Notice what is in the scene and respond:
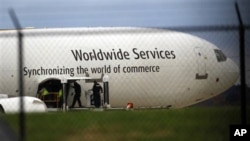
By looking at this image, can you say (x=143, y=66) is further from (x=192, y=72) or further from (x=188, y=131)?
(x=188, y=131)

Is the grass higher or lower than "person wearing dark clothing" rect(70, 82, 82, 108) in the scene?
lower

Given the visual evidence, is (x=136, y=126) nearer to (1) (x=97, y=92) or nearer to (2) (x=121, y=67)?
(1) (x=97, y=92)

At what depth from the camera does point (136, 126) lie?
35.6 feet

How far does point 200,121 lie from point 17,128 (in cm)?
295

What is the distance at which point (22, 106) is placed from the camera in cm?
1052

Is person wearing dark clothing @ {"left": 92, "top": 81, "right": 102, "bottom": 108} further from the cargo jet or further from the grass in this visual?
the grass

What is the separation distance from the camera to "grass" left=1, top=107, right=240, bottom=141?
10.3 metres

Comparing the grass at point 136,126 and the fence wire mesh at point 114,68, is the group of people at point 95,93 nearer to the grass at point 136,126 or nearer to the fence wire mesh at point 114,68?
the fence wire mesh at point 114,68

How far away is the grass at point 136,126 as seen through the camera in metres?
10.3

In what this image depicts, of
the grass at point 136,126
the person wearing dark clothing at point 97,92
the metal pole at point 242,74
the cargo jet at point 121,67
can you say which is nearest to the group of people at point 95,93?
the person wearing dark clothing at point 97,92

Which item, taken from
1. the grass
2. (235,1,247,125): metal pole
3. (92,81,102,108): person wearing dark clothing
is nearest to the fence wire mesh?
(92,81,102,108): person wearing dark clothing

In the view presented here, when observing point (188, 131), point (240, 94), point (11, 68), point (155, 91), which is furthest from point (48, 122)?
point (11, 68)

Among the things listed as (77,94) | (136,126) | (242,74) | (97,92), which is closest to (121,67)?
(97,92)

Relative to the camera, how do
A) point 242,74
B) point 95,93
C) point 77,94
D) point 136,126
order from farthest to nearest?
1. point 77,94
2. point 95,93
3. point 136,126
4. point 242,74
